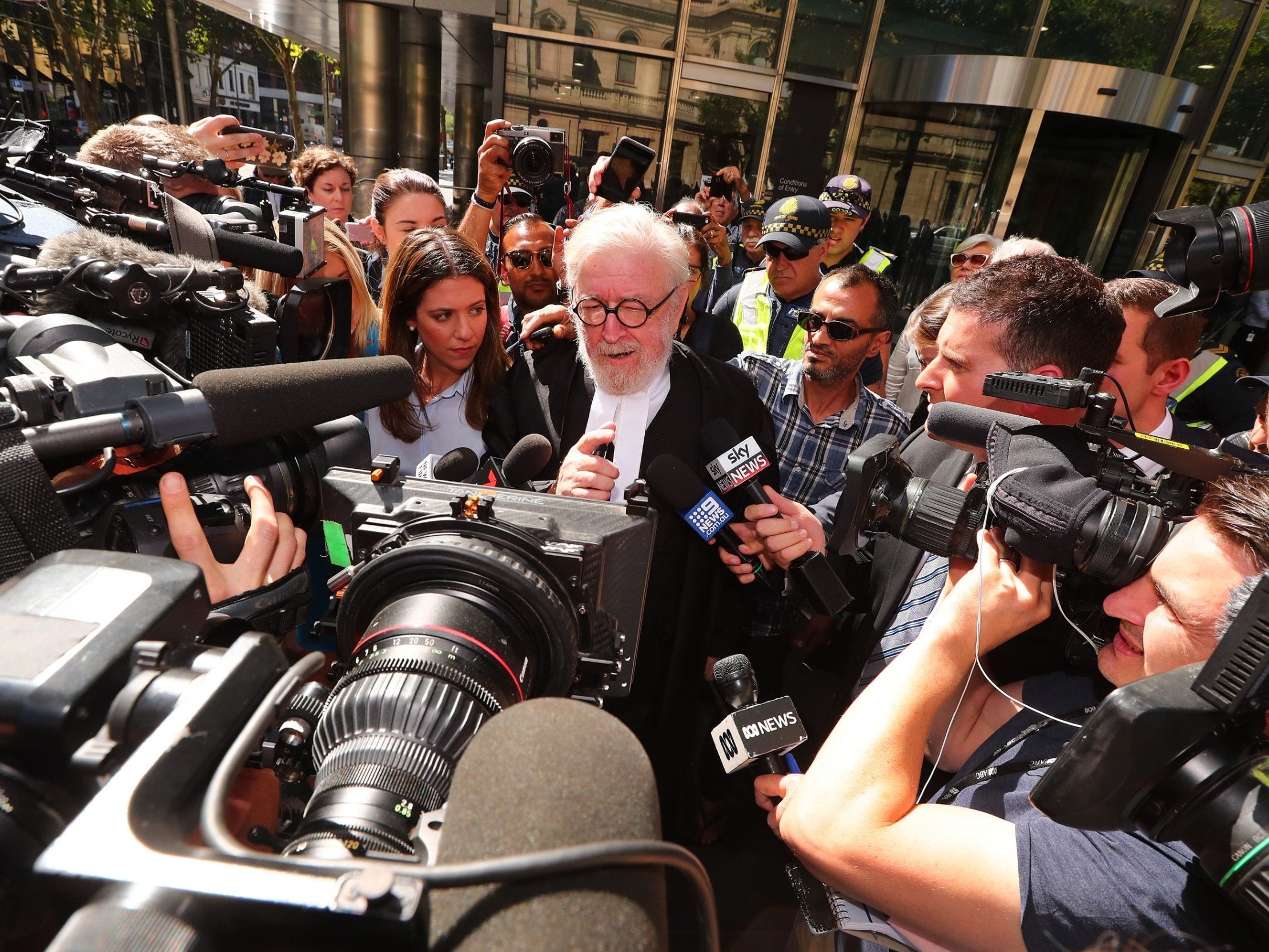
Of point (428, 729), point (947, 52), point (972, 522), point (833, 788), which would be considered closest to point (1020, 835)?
point (833, 788)

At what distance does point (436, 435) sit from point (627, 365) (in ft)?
2.20

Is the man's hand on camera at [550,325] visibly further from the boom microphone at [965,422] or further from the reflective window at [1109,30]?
the reflective window at [1109,30]

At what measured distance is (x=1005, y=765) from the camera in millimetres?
1125

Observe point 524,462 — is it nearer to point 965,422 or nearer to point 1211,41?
point 965,422

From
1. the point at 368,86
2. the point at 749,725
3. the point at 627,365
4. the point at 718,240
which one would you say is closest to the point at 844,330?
the point at 627,365

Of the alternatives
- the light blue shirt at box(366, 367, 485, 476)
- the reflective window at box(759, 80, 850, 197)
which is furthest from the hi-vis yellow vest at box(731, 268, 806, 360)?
the reflective window at box(759, 80, 850, 197)

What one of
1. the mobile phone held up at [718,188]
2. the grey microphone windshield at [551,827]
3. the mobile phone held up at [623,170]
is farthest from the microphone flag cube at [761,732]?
the mobile phone held up at [718,188]

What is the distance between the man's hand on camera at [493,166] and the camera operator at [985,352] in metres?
2.23

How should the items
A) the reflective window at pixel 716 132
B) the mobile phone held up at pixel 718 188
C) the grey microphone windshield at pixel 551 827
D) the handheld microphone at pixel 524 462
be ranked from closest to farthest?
the grey microphone windshield at pixel 551 827 → the handheld microphone at pixel 524 462 → the mobile phone held up at pixel 718 188 → the reflective window at pixel 716 132

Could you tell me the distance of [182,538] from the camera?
109cm

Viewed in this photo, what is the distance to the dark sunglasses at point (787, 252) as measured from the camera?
3576 mm

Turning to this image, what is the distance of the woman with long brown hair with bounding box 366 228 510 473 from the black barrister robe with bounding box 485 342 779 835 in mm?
103

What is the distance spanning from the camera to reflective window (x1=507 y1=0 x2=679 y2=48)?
28.0 ft

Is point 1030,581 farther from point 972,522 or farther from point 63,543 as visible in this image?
point 63,543
